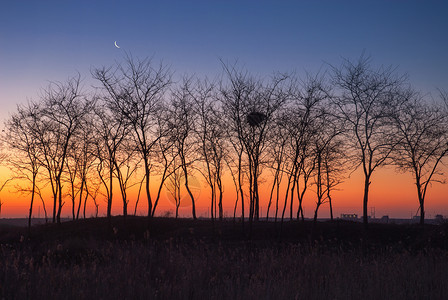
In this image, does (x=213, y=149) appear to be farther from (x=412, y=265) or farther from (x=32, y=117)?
(x=412, y=265)

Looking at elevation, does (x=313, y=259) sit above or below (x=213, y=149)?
below

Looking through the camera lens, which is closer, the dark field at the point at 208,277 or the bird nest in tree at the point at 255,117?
the dark field at the point at 208,277

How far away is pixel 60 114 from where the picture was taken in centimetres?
3353

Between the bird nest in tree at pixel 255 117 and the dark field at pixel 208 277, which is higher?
the bird nest in tree at pixel 255 117

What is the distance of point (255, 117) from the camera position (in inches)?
1069

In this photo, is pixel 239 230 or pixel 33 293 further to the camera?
pixel 239 230

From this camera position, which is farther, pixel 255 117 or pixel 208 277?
pixel 255 117

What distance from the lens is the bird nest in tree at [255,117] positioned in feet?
89.0

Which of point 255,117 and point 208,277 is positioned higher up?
point 255,117

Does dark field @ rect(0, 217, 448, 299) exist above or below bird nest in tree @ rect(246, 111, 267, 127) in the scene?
below

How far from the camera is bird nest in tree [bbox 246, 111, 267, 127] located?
27141mm

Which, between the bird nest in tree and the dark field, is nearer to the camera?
the dark field

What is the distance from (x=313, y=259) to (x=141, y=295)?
529cm

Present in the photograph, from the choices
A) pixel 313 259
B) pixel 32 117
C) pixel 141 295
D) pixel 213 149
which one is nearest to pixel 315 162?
pixel 213 149
